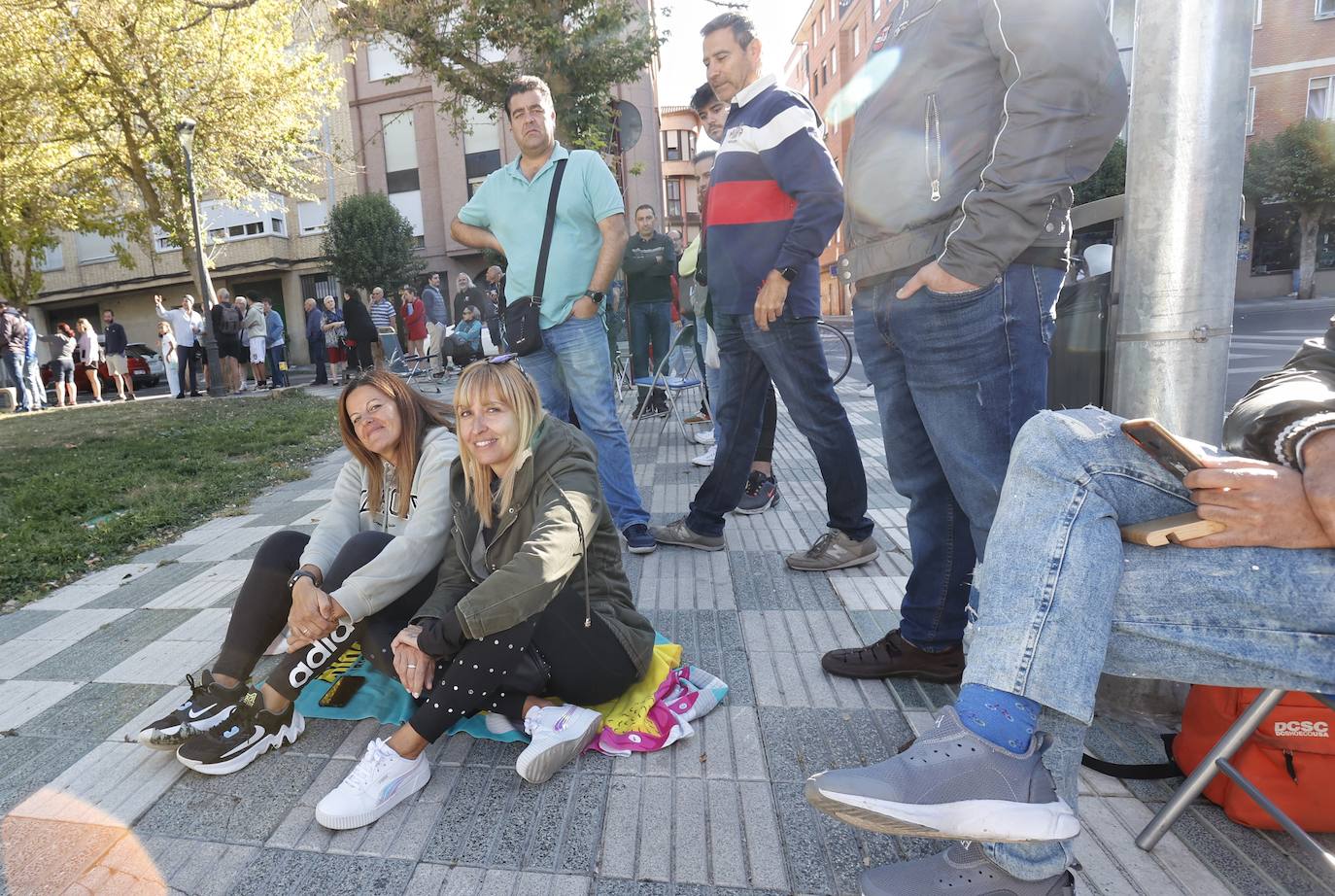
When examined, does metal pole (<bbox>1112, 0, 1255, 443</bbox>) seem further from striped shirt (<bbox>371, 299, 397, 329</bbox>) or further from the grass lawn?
striped shirt (<bbox>371, 299, 397, 329</bbox>)

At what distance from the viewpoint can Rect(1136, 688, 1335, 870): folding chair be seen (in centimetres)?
143

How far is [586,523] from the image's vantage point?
6.75ft

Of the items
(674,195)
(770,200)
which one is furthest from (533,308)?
(674,195)

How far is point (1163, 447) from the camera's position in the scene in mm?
1279

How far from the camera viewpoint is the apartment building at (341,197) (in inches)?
1069

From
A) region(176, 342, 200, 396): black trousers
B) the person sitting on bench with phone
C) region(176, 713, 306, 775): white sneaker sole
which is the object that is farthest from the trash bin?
region(176, 342, 200, 396): black trousers

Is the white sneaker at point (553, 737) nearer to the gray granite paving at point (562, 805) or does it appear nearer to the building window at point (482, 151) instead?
the gray granite paving at point (562, 805)

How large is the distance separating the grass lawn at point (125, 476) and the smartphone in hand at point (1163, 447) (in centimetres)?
466

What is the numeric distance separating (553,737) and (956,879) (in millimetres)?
999

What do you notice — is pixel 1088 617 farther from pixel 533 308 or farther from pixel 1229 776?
pixel 533 308

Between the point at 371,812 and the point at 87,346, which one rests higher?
the point at 87,346

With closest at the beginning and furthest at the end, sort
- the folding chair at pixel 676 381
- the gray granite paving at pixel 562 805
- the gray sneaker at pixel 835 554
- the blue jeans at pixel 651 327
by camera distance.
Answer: the gray granite paving at pixel 562 805 → the gray sneaker at pixel 835 554 → the folding chair at pixel 676 381 → the blue jeans at pixel 651 327

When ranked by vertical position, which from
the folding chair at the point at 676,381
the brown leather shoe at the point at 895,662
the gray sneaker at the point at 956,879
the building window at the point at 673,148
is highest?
the building window at the point at 673,148

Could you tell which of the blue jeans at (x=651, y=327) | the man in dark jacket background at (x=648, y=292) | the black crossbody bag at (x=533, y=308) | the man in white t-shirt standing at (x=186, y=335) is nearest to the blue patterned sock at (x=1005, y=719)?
the black crossbody bag at (x=533, y=308)
